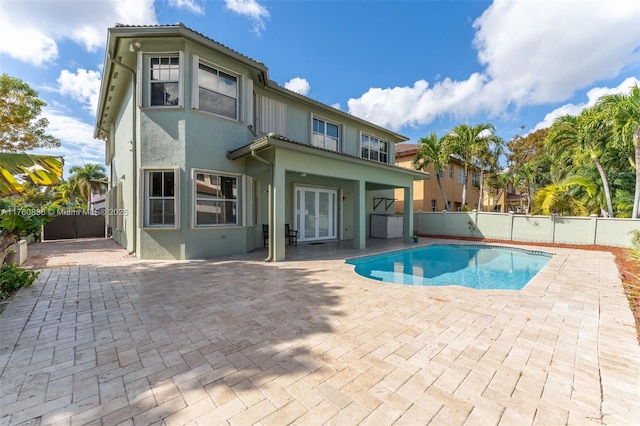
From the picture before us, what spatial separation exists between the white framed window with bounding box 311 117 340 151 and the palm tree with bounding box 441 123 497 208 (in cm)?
876

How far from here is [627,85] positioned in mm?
11828

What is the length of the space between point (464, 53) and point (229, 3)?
13.5 metres

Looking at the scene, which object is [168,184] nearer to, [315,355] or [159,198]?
[159,198]

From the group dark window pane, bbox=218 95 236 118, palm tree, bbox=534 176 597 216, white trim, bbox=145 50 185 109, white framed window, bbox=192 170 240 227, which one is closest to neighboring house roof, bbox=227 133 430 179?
white framed window, bbox=192 170 240 227

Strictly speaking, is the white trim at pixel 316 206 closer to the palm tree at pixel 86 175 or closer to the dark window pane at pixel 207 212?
the dark window pane at pixel 207 212

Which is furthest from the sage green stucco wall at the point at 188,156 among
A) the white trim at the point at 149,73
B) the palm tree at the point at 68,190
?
the palm tree at the point at 68,190

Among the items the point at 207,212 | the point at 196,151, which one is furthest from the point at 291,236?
the point at 196,151

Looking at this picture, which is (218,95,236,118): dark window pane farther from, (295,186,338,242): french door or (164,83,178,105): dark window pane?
(295,186,338,242): french door

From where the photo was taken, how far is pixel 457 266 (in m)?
10.0

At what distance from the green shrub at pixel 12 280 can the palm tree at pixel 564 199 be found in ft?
69.4

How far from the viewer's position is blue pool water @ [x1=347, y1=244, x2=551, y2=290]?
777cm

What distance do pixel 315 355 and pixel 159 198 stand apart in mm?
8334

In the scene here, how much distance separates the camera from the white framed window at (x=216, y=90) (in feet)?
30.1

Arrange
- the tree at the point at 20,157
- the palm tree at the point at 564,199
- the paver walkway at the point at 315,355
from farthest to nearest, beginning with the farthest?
the palm tree at the point at 564,199 → the tree at the point at 20,157 → the paver walkway at the point at 315,355
